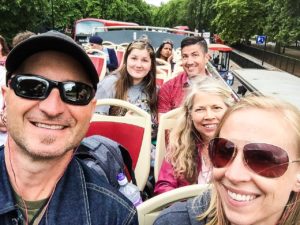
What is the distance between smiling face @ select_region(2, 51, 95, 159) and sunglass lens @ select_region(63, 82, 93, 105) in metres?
0.02

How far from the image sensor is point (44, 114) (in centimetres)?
131

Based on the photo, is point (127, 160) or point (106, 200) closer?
point (106, 200)

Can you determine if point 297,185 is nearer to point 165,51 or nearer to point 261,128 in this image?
point 261,128

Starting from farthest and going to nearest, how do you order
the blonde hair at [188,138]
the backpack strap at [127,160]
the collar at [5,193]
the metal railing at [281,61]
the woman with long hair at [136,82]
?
the metal railing at [281,61] → the woman with long hair at [136,82] → the blonde hair at [188,138] → the backpack strap at [127,160] → the collar at [5,193]

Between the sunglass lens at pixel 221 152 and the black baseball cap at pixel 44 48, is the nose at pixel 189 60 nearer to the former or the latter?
the sunglass lens at pixel 221 152

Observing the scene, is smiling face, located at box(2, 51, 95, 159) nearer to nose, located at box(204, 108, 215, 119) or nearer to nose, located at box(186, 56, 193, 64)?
nose, located at box(204, 108, 215, 119)

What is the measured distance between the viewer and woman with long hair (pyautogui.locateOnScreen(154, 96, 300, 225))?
127 cm

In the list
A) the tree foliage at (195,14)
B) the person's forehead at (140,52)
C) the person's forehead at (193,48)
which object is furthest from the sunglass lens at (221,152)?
the tree foliage at (195,14)

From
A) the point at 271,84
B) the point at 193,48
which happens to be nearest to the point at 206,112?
the point at 193,48

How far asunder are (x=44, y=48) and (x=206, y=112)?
54.0 inches

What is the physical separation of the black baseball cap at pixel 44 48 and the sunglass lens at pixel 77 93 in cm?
8

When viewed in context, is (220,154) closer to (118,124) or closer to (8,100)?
(8,100)

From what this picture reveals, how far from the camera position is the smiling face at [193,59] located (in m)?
3.92

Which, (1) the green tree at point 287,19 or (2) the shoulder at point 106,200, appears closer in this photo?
(2) the shoulder at point 106,200
